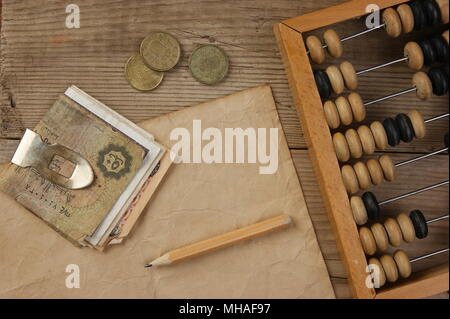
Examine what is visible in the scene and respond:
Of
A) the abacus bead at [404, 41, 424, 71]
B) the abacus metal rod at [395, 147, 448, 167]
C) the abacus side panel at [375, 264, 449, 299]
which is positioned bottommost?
the abacus side panel at [375, 264, 449, 299]

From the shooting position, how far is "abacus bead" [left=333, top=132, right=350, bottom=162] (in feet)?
2.91

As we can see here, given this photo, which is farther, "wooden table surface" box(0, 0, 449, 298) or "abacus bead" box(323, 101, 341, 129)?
"wooden table surface" box(0, 0, 449, 298)

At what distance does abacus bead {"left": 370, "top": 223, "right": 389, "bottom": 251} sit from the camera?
35.7 inches

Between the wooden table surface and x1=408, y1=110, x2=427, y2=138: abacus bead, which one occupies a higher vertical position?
the wooden table surface

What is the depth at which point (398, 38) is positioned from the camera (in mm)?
991

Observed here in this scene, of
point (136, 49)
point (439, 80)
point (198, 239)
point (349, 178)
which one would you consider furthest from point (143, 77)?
point (439, 80)

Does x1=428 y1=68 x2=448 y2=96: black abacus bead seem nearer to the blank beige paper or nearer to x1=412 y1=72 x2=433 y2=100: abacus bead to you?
x1=412 y1=72 x2=433 y2=100: abacus bead

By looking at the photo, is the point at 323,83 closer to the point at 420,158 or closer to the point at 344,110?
the point at 344,110

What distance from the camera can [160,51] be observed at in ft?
3.24

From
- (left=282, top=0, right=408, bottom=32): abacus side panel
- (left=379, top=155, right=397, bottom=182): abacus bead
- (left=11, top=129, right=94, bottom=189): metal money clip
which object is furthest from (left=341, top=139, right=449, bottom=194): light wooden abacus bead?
(left=11, top=129, right=94, bottom=189): metal money clip

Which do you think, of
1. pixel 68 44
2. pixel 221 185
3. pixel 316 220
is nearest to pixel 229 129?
pixel 221 185

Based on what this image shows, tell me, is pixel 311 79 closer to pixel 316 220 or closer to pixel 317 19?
pixel 317 19

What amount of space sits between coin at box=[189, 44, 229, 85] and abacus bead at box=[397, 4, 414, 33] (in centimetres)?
32
